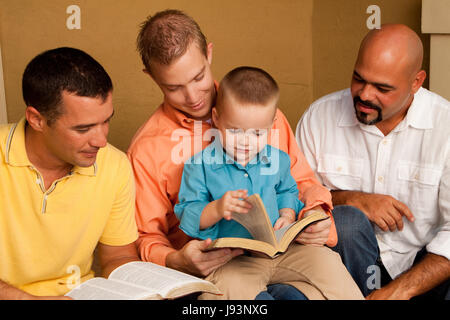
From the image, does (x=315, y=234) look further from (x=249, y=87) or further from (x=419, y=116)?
(x=419, y=116)

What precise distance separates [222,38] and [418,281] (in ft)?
7.52

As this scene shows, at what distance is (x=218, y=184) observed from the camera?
191 cm

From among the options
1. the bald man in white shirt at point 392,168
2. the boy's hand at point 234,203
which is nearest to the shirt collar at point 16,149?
the boy's hand at point 234,203

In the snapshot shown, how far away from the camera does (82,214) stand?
1.87 meters

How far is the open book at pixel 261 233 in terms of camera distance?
5.33 ft

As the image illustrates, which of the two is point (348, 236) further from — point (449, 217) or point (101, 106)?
point (101, 106)

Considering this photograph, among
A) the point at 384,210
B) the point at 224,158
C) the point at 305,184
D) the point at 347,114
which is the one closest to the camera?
the point at 224,158

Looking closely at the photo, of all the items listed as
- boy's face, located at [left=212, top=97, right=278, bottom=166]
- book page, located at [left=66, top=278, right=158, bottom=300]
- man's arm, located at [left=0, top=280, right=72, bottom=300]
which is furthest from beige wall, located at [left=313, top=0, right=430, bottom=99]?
man's arm, located at [left=0, top=280, right=72, bottom=300]

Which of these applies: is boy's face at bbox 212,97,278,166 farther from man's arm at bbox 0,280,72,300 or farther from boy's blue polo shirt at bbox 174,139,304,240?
man's arm at bbox 0,280,72,300

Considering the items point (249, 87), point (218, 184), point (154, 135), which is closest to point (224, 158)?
point (218, 184)

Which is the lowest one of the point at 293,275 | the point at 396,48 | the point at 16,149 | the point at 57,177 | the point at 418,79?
the point at 293,275

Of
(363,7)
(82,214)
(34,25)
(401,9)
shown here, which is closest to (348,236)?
(82,214)

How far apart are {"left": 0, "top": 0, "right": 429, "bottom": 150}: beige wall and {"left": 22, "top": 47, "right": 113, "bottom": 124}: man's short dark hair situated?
1622 millimetres

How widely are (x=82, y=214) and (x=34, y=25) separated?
1730mm
